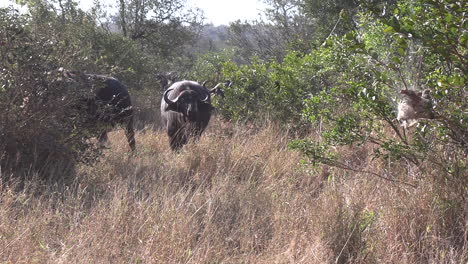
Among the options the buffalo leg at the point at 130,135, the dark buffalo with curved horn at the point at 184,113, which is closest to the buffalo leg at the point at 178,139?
the dark buffalo with curved horn at the point at 184,113

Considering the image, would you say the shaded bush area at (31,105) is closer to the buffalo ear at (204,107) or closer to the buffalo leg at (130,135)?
the buffalo leg at (130,135)

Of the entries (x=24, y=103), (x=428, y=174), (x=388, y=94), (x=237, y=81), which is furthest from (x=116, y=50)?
(x=428, y=174)

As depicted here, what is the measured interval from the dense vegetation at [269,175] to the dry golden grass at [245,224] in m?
0.01

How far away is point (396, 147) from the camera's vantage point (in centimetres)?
407

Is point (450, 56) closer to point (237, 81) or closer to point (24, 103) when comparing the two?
point (24, 103)

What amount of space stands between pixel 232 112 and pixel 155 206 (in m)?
5.90

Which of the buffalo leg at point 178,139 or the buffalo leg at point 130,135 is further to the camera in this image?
the buffalo leg at point 178,139

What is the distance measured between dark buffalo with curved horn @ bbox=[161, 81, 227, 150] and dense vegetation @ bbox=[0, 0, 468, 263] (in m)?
1.23

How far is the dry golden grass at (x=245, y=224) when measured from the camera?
139 inches

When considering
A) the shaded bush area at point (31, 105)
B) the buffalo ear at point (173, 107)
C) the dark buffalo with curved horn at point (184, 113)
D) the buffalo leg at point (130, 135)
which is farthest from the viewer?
the buffalo ear at point (173, 107)

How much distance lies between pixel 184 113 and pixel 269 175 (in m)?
3.54

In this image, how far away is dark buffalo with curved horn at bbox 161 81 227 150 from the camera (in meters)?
8.55

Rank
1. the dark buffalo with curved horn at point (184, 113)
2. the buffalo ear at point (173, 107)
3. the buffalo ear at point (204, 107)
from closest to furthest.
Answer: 1. the dark buffalo with curved horn at point (184, 113)
2. the buffalo ear at point (173, 107)
3. the buffalo ear at point (204, 107)

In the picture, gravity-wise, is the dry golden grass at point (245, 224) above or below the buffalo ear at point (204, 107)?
below
